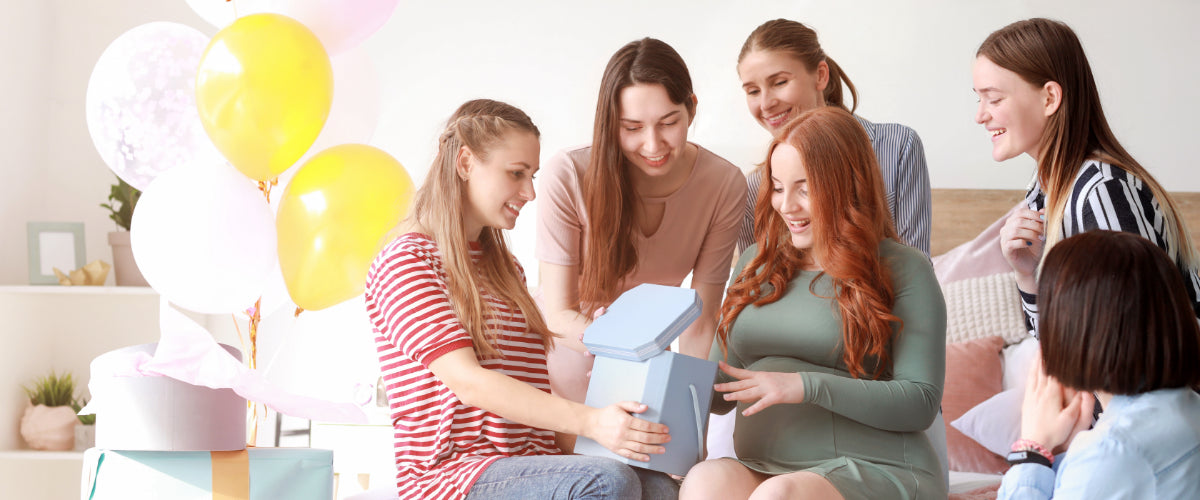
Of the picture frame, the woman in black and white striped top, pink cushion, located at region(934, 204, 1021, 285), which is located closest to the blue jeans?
the woman in black and white striped top

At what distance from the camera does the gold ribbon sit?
1595 millimetres

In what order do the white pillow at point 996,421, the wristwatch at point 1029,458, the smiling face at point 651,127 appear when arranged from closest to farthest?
the wristwatch at point 1029,458 → the smiling face at point 651,127 → the white pillow at point 996,421

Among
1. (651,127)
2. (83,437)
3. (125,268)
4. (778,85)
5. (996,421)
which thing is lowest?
(83,437)

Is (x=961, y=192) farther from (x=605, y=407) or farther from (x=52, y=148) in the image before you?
(x=52, y=148)

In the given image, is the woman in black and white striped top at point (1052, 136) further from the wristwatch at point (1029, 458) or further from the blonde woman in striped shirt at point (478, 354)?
the blonde woman in striped shirt at point (478, 354)

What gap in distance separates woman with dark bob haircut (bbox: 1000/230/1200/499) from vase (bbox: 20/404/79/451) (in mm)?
2803

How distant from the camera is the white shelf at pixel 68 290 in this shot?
2955 mm

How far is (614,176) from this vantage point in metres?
1.83

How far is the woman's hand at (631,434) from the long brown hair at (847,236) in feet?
1.18

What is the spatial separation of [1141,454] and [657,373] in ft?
1.89

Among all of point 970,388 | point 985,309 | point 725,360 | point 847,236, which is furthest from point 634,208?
point 985,309

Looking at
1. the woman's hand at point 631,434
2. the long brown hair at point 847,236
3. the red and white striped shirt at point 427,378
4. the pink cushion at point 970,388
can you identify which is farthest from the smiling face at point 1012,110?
the pink cushion at point 970,388

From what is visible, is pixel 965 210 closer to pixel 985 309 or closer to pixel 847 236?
pixel 985 309

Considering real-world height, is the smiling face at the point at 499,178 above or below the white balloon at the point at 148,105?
below
